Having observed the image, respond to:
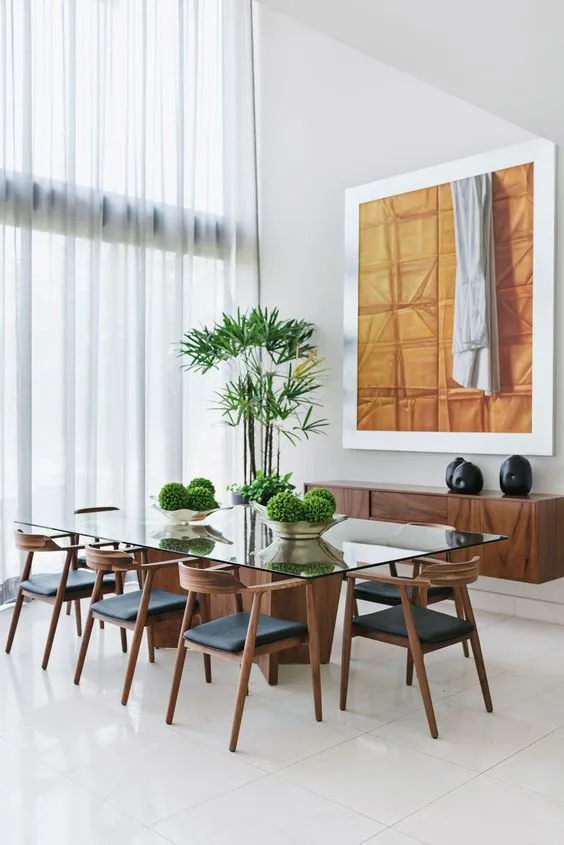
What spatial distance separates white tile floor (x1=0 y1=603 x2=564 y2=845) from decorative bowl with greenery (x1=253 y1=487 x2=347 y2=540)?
796 millimetres

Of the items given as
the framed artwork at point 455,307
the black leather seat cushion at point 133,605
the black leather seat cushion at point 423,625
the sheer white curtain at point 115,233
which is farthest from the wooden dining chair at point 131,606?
the framed artwork at point 455,307

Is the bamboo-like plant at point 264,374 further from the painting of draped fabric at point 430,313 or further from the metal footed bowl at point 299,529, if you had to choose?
the metal footed bowl at point 299,529

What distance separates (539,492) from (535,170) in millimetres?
2151

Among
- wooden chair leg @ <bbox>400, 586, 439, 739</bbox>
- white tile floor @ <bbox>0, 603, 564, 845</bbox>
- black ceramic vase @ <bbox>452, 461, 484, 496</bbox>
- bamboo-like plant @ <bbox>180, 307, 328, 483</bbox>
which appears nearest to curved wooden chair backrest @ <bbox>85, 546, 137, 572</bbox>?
white tile floor @ <bbox>0, 603, 564, 845</bbox>

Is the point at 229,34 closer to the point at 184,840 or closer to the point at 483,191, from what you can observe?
the point at 483,191

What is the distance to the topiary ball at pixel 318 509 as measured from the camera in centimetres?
383

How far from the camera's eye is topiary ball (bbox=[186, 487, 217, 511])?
14.7 feet

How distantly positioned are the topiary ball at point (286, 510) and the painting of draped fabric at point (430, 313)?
7.74ft

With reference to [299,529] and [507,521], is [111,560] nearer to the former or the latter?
[299,529]

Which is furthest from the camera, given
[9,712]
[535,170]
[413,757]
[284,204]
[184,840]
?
[284,204]

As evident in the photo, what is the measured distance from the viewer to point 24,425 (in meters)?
5.99

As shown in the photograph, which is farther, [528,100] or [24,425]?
[24,425]

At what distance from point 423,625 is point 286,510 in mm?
798

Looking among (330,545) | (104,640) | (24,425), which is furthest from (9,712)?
(24,425)
